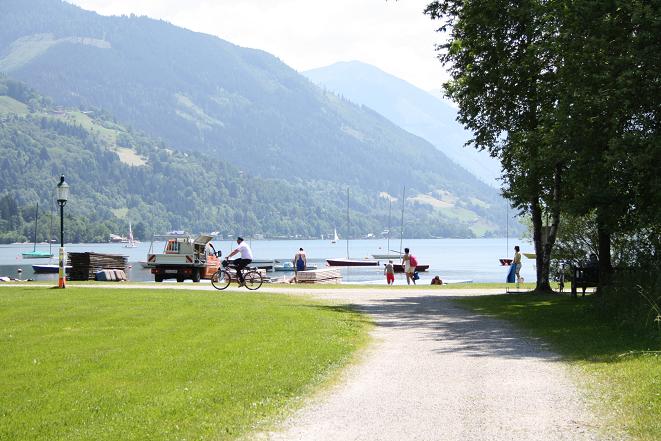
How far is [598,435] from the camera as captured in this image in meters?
9.55

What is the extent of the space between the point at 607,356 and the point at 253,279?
22645mm

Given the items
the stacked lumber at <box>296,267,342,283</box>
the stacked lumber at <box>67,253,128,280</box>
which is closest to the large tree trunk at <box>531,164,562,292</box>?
the stacked lumber at <box>296,267,342,283</box>

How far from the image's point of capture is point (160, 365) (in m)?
14.4

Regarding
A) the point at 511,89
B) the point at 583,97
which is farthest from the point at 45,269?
the point at 583,97

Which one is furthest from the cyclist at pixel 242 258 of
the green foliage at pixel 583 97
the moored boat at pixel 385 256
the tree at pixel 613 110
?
the moored boat at pixel 385 256

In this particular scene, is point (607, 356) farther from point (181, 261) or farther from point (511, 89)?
point (181, 261)

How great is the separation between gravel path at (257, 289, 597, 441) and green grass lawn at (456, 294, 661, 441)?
41cm

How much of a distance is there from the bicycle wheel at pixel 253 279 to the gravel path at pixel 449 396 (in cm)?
1733

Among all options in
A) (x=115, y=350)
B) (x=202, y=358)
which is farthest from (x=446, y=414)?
(x=115, y=350)

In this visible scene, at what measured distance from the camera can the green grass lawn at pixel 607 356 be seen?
10.4m

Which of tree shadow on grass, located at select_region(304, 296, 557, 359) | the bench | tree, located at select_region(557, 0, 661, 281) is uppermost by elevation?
tree, located at select_region(557, 0, 661, 281)

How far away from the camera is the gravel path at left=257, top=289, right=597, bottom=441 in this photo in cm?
977

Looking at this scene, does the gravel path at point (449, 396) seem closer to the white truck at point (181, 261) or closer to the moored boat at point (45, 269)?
the white truck at point (181, 261)

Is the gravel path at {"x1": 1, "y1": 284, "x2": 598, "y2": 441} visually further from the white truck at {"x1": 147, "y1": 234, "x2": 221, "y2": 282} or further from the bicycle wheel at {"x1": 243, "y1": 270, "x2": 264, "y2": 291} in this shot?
the white truck at {"x1": 147, "y1": 234, "x2": 221, "y2": 282}
